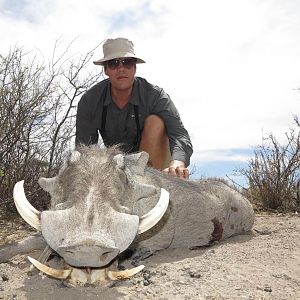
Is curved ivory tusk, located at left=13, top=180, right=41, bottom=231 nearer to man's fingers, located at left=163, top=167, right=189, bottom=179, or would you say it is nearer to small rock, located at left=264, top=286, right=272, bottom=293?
small rock, located at left=264, top=286, right=272, bottom=293

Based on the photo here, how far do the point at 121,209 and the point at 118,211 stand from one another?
44mm

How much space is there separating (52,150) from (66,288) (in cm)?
376

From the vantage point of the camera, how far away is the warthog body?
2604 millimetres

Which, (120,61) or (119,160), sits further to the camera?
(120,61)

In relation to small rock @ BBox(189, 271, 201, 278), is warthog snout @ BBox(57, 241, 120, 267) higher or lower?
higher

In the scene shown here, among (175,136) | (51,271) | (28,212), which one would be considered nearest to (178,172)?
(175,136)

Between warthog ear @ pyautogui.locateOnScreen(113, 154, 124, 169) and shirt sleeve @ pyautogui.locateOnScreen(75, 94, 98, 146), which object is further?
shirt sleeve @ pyautogui.locateOnScreen(75, 94, 98, 146)

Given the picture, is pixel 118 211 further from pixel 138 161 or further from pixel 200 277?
pixel 138 161

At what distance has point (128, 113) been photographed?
5641 mm

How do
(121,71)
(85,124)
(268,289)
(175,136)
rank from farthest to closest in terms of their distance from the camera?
(85,124) → (121,71) → (175,136) → (268,289)

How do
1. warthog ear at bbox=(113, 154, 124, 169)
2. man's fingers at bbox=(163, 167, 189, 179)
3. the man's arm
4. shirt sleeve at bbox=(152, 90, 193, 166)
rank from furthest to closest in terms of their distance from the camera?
shirt sleeve at bbox=(152, 90, 193, 166) < the man's arm < man's fingers at bbox=(163, 167, 189, 179) < warthog ear at bbox=(113, 154, 124, 169)

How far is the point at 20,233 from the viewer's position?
5141mm

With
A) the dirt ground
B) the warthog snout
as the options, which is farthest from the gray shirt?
the warthog snout

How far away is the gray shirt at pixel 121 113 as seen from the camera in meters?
5.59
